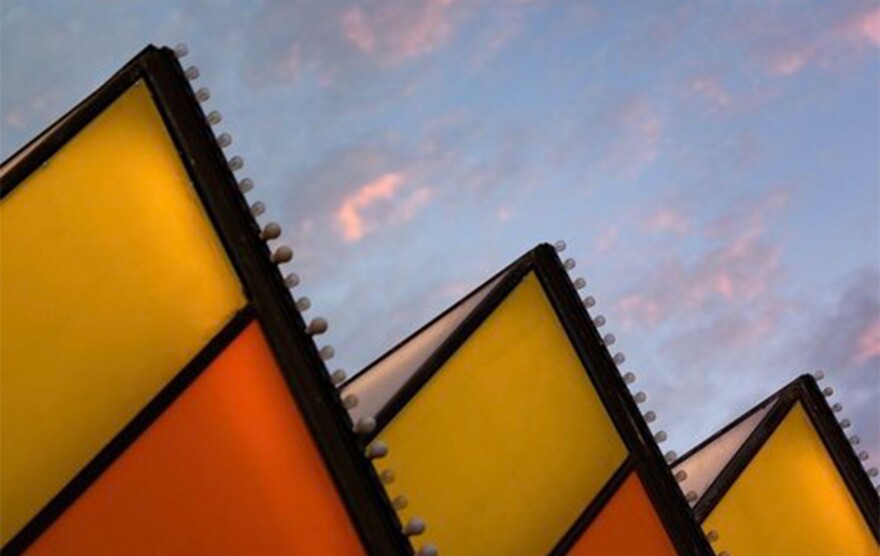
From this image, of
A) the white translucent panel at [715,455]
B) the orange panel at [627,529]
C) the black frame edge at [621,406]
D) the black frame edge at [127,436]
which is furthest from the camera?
the white translucent panel at [715,455]

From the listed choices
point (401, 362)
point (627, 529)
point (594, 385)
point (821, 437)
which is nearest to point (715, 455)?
point (821, 437)

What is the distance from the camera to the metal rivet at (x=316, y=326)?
7859 mm

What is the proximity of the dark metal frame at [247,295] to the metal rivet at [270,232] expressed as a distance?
0.05m

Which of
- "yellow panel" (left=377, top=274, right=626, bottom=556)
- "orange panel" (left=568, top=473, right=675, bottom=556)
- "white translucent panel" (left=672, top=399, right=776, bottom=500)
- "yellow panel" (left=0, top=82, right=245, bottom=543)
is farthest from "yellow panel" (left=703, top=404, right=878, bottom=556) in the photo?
"yellow panel" (left=0, top=82, right=245, bottom=543)

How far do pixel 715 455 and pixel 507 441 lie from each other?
3.81 meters

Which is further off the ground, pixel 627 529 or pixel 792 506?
pixel 792 506

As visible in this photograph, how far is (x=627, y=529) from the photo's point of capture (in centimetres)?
990

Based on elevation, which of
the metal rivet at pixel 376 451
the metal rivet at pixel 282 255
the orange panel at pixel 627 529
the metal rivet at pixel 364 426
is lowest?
the orange panel at pixel 627 529

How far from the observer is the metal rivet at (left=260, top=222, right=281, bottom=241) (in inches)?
316

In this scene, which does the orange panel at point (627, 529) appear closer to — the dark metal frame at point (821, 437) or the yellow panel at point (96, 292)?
the dark metal frame at point (821, 437)

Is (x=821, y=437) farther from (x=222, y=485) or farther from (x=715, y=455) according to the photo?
(x=222, y=485)

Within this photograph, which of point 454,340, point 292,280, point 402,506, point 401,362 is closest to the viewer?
point 402,506

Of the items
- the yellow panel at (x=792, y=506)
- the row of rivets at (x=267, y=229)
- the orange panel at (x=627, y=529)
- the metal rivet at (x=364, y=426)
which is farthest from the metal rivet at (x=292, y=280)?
the yellow panel at (x=792, y=506)

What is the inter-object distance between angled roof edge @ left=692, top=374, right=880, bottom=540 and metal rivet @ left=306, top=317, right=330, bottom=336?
19.1 feet
